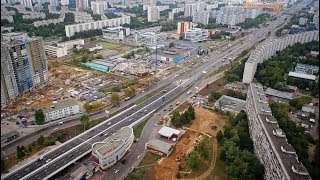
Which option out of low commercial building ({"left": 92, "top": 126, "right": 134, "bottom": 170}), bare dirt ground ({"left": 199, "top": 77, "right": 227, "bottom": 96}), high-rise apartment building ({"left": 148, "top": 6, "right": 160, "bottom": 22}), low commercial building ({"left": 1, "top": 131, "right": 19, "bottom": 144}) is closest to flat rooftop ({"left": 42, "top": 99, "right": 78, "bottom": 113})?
low commercial building ({"left": 1, "top": 131, "right": 19, "bottom": 144})

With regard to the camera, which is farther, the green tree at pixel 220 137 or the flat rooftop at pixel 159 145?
the green tree at pixel 220 137

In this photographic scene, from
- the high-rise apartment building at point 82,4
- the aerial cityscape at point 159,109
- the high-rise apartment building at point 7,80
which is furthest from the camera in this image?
the high-rise apartment building at point 82,4

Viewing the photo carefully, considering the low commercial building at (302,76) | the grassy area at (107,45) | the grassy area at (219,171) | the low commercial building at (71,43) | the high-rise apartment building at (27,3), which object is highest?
the high-rise apartment building at (27,3)

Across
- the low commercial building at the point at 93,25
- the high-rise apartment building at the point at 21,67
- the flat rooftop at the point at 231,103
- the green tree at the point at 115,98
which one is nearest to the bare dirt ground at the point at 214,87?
the flat rooftop at the point at 231,103

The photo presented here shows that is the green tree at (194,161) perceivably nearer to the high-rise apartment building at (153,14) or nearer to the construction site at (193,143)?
the construction site at (193,143)

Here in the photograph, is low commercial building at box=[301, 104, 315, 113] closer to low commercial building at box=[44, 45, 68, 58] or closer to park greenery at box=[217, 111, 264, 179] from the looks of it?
park greenery at box=[217, 111, 264, 179]

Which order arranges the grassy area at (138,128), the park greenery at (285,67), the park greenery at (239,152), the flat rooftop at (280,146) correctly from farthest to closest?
the park greenery at (285,67)
the grassy area at (138,128)
the park greenery at (239,152)
the flat rooftop at (280,146)

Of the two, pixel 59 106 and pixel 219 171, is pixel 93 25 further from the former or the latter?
pixel 219 171
